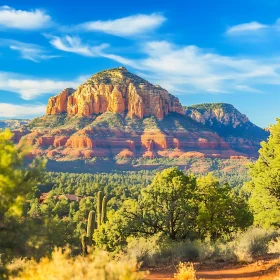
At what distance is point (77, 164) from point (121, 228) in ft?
544

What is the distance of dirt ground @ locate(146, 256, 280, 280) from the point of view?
1158cm

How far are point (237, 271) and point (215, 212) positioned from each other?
482 inches

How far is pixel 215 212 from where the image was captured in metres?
24.5

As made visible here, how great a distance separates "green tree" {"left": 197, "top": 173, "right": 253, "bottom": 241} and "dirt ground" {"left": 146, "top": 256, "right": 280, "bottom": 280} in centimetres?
997

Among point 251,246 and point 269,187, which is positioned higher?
point 269,187

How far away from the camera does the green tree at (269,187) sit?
67.2ft

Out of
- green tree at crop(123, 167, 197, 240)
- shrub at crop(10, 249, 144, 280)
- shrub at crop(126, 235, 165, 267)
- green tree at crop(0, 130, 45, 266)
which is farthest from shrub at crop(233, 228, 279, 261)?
green tree at crop(0, 130, 45, 266)

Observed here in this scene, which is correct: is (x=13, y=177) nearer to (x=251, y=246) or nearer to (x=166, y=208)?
(x=251, y=246)

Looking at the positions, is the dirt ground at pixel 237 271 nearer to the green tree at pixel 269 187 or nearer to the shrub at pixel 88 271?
the shrub at pixel 88 271

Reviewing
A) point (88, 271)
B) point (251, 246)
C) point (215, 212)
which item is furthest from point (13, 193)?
point (215, 212)

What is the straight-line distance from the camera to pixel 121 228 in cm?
2122

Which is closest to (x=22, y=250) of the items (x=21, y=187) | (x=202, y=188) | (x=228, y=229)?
(x=21, y=187)

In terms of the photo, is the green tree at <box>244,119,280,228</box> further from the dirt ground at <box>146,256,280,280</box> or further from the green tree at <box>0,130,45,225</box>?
the green tree at <box>0,130,45,225</box>

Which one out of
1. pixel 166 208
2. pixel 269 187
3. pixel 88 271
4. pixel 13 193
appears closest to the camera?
pixel 88 271
